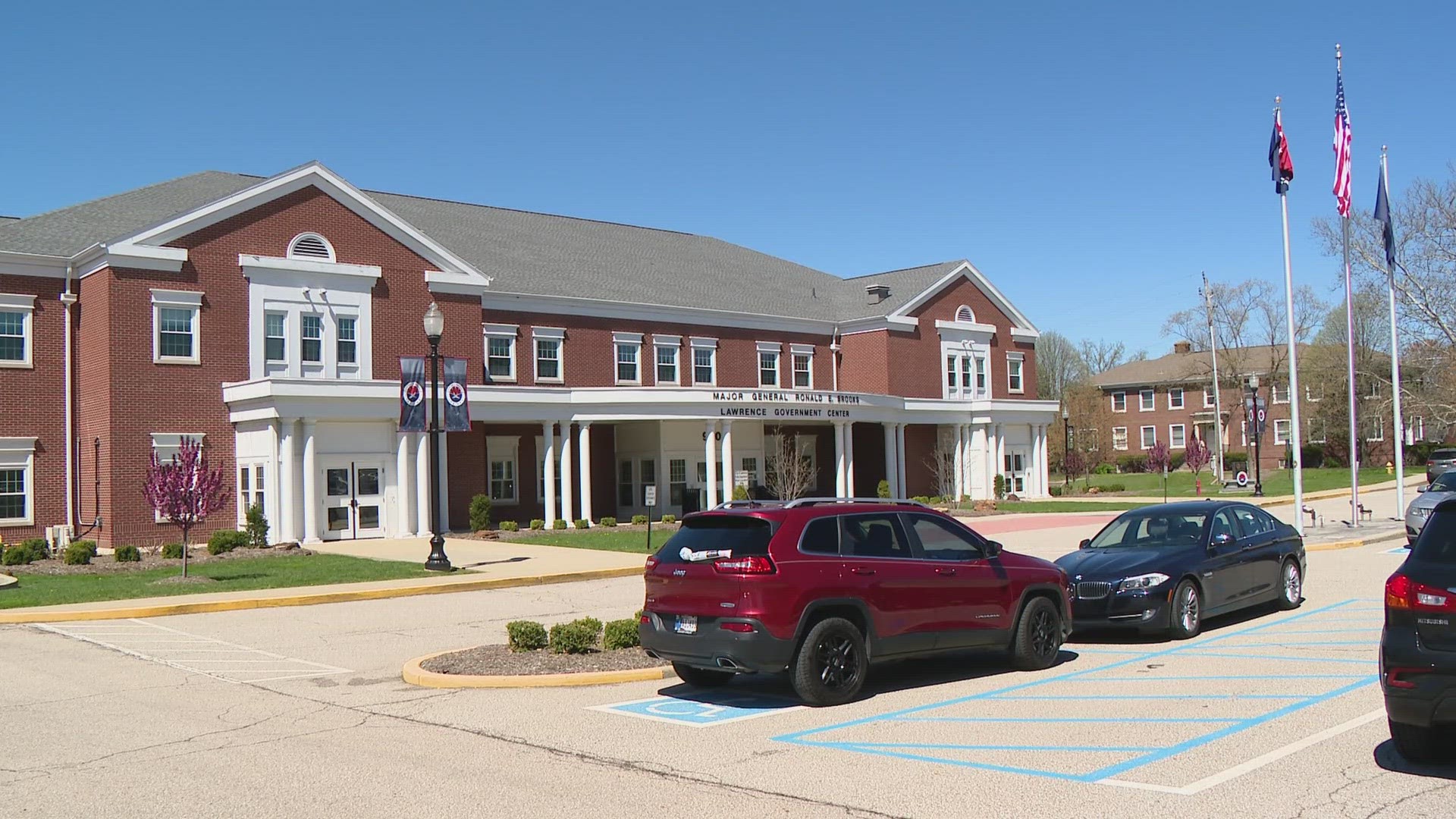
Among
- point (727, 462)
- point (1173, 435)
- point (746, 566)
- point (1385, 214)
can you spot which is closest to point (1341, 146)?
point (1385, 214)

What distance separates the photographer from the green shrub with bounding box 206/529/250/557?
90.5 feet

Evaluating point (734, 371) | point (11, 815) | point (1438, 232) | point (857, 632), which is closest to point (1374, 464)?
point (1438, 232)

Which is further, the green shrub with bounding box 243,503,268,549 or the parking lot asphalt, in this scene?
the green shrub with bounding box 243,503,268,549

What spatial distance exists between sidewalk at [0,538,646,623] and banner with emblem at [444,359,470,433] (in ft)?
9.72

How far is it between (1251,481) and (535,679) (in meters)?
52.5

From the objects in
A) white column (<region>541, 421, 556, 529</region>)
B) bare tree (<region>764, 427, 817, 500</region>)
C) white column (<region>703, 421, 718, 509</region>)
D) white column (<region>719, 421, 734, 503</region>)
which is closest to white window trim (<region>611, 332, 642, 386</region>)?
white column (<region>703, 421, 718, 509</region>)

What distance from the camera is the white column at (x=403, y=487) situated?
32312mm

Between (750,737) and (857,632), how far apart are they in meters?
1.70

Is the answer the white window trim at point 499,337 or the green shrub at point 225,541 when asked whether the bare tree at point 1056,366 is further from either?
the green shrub at point 225,541

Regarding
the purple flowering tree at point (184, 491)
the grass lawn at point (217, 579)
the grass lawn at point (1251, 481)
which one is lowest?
the grass lawn at point (217, 579)

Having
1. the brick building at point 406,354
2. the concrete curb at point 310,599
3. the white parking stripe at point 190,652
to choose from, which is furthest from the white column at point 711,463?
the white parking stripe at point 190,652

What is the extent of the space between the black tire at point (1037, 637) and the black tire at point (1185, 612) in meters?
2.08

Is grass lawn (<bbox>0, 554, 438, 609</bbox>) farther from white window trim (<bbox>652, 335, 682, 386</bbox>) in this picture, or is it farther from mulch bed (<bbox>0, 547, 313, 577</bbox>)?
white window trim (<bbox>652, 335, 682, 386</bbox>)

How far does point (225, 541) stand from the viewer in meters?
27.8
